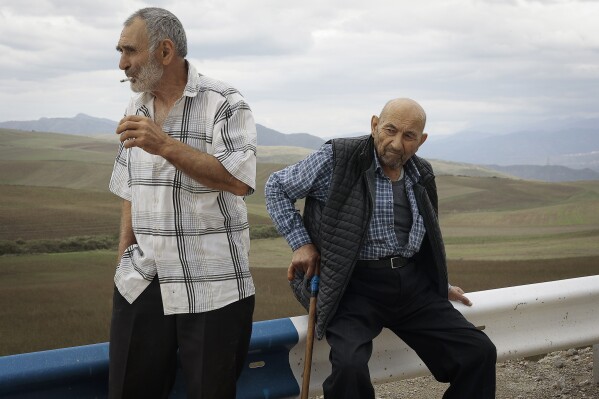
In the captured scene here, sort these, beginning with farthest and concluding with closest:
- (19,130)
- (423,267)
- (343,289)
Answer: (19,130) < (423,267) < (343,289)

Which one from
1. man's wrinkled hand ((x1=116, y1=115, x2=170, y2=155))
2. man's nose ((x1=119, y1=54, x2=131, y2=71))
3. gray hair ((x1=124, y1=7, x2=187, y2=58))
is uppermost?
gray hair ((x1=124, y1=7, x2=187, y2=58))

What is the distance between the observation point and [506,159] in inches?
189

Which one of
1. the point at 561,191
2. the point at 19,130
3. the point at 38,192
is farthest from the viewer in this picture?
the point at 561,191

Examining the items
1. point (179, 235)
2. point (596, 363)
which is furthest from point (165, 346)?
point (596, 363)

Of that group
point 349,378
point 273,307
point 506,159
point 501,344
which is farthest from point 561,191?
point 349,378

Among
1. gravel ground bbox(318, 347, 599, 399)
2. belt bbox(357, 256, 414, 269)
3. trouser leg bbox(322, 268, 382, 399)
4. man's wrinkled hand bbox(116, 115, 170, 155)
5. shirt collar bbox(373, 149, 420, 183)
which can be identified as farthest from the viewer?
gravel ground bbox(318, 347, 599, 399)

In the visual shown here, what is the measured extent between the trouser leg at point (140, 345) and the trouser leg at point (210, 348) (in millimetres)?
48

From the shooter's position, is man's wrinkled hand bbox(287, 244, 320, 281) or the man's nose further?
man's wrinkled hand bbox(287, 244, 320, 281)

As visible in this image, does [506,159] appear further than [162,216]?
Yes

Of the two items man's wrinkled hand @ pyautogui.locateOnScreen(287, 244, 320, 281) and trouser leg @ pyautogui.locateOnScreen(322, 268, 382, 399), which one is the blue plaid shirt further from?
trouser leg @ pyautogui.locateOnScreen(322, 268, 382, 399)

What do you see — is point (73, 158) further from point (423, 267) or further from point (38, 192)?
point (423, 267)

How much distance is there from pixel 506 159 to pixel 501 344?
2.30m

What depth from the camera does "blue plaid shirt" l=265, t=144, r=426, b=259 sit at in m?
2.46

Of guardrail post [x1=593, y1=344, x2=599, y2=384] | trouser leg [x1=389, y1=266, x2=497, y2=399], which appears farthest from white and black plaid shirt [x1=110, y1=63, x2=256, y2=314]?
guardrail post [x1=593, y1=344, x2=599, y2=384]
